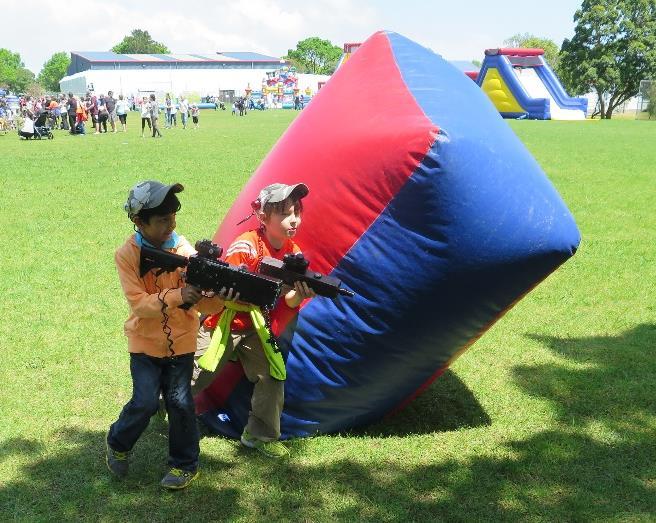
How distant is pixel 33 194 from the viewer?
12.9m

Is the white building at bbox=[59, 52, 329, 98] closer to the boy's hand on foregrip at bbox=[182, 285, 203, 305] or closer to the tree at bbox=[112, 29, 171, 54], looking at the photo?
Answer: the tree at bbox=[112, 29, 171, 54]

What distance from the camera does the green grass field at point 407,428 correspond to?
365cm

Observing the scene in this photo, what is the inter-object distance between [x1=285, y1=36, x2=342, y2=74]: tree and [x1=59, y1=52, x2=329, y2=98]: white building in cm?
3724

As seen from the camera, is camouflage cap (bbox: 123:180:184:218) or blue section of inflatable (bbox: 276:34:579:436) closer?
camouflage cap (bbox: 123:180:184:218)

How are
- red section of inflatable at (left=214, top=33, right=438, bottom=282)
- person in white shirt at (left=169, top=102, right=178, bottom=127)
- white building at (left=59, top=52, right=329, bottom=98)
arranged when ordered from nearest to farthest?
red section of inflatable at (left=214, top=33, right=438, bottom=282)
person in white shirt at (left=169, top=102, right=178, bottom=127)
white building at (left=59, top=52, right=329, bottom=98)

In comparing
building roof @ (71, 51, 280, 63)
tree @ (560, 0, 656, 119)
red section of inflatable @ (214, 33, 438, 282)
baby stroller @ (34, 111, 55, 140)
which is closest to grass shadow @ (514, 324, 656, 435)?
red section of inflatable @ (214, 33, 438, 282)

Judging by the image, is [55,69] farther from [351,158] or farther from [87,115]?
[351,158]

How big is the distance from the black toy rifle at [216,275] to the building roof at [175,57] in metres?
103

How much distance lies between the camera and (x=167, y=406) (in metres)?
3.71

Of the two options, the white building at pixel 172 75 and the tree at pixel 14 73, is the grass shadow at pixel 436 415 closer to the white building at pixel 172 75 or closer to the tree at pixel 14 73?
the white building at pixel 172 75

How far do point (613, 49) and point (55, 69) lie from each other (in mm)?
149029

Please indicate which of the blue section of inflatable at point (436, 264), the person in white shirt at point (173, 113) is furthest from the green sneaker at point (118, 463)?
the person in white shirt at point (173, 113)

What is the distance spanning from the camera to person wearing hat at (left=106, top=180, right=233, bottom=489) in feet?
11.2

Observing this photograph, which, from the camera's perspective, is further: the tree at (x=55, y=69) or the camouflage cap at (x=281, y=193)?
the tree at (x=55, y=69)
